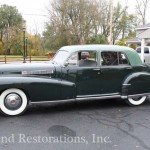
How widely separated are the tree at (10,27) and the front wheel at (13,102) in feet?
152

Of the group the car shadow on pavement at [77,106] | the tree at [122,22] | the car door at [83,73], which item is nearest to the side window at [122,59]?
the car door at [83,73]

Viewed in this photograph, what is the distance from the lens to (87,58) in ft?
Answer: 23.7

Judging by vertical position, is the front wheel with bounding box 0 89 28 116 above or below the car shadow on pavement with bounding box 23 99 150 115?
above

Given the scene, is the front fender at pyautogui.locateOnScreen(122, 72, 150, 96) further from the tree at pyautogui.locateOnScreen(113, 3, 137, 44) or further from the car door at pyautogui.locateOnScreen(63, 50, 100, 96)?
the tree at pyautogui.locateOnScreen(113, 3, 137, 44)

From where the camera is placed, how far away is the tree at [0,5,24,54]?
52250 mm

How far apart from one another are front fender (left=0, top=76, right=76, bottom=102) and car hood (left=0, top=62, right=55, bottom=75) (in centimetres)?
16

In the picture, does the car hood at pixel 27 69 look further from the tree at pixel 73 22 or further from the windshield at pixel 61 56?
the tree at pixel 73 22

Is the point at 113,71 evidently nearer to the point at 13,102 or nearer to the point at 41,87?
the point at 41,87

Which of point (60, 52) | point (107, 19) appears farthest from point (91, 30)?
point (60, 52)

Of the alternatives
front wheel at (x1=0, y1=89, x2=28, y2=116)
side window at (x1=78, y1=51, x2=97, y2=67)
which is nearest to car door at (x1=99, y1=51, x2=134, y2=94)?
side window at (x1=78, y1=51, x2=97, y2=67)

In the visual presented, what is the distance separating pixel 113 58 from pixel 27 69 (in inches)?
92.9

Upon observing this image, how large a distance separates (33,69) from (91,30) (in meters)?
40.5

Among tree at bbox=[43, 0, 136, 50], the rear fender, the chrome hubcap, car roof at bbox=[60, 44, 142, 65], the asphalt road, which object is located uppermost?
tree at bbox=[43, 0, 136, 50]

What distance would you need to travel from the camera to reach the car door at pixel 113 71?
715 centimetres
